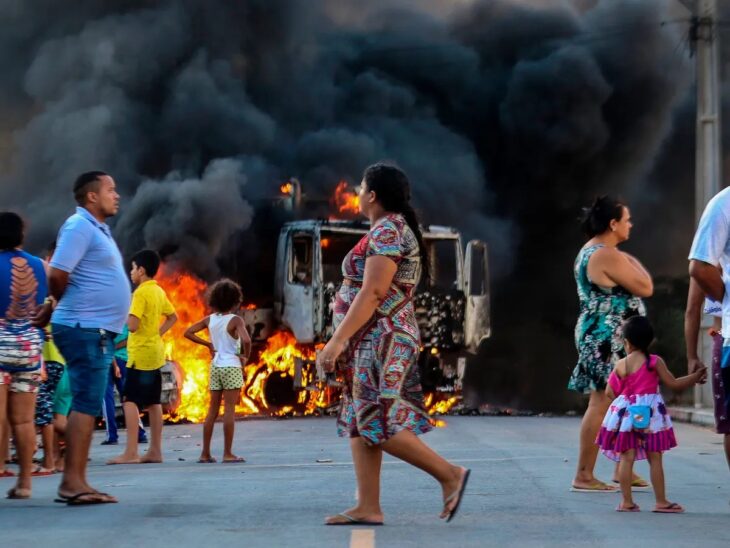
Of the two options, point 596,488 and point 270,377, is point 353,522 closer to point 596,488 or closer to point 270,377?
point 596,488

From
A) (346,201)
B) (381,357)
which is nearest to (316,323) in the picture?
(346,201)

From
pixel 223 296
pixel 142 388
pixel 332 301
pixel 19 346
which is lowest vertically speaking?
pixel 142 388

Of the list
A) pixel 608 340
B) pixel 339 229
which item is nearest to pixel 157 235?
pixel 339 229

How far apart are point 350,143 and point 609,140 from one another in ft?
23.0

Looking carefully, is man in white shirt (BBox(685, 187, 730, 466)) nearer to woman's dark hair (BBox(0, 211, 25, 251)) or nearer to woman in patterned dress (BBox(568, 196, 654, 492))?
woman in patterned dress (BBox(568, 196, 654, 492))

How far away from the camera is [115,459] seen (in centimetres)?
1186

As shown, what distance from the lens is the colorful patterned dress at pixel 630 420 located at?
7777mm

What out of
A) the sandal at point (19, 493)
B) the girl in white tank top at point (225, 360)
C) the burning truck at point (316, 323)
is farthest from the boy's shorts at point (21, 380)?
the burning truck at point (316, 323)

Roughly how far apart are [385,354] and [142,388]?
554cm

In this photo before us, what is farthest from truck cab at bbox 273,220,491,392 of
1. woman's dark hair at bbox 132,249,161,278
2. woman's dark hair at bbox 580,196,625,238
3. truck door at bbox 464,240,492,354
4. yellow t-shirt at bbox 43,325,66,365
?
woman's dark hair at bbox 580,196,625,238

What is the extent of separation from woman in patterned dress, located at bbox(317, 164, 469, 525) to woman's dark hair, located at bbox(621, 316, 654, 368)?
154 centimetres

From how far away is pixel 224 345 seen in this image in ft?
39.4

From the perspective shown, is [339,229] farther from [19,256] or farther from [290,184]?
[19,256]

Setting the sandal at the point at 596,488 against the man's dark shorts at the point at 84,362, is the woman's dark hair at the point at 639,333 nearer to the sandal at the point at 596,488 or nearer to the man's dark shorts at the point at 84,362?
the sandal at the point at 596,488
